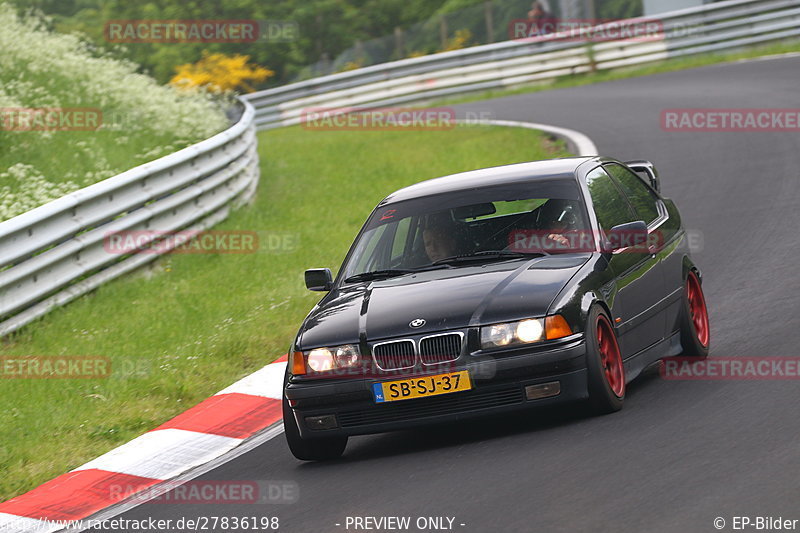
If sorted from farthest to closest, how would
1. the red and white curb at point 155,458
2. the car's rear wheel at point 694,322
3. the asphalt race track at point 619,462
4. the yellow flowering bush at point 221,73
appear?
the yellow flowering bush at point 221,73 → the car's rear wheel at point 694,322 → the red and white curb at point 155,458 → the asphalt race track at point 619,462

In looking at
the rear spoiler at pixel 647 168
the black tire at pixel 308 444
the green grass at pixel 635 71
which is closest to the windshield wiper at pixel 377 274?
the black tire at pixel 308 444

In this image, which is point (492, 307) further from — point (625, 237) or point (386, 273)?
point (625, 237)

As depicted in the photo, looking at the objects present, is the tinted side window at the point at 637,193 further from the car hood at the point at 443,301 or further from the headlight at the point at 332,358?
the headlight at the point at 332,358

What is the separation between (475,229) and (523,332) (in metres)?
1.29

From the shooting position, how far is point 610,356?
7348 mm

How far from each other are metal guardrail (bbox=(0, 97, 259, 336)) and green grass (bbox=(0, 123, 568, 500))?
18cm

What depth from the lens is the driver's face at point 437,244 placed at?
26.0ft

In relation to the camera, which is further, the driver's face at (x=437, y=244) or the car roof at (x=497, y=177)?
the car roof at (x=497, y=177)

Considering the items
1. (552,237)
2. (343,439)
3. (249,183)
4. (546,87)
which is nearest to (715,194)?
(249,183)

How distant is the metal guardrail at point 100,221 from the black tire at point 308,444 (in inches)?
174

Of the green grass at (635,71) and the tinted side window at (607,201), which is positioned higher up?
Answer: the tinted side window at (607,201)

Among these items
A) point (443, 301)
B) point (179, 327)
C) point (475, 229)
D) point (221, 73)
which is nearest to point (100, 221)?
point (179, 327)

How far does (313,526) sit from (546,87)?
2483 cm

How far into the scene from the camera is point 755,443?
6.23m
